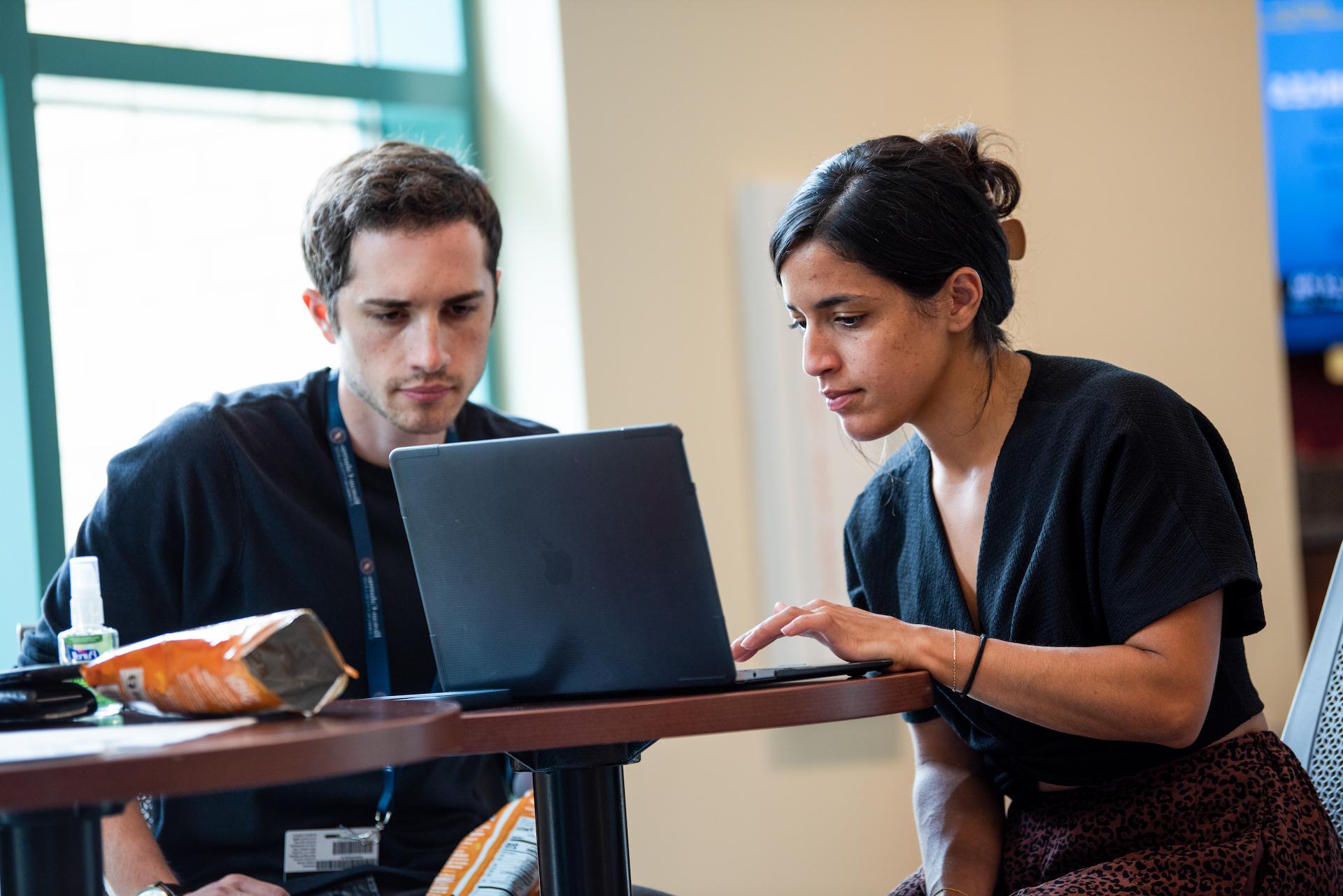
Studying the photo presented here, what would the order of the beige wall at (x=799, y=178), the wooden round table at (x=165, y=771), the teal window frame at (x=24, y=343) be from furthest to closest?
the beige wall at (x=799, y=178) < the teal window frame at (x=24, y=343) < the wooden round table at (x=165, y=771)

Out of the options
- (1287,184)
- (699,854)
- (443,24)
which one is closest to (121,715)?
(699,854)

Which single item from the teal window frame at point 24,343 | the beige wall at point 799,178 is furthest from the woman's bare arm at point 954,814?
the teal window frame at point 24,343

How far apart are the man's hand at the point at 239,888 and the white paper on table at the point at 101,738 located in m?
0.49

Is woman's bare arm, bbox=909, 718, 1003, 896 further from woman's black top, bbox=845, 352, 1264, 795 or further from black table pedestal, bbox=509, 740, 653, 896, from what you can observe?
black table pedestal, bbox=509, 740, 653, 896

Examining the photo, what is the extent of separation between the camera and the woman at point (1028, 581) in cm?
143

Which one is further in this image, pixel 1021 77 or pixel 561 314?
pixel 1021 77

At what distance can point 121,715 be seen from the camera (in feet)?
4.02

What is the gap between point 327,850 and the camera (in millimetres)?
1887

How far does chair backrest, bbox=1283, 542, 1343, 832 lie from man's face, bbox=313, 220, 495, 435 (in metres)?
1.20

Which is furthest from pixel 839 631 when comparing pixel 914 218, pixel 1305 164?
pixel 1305 164

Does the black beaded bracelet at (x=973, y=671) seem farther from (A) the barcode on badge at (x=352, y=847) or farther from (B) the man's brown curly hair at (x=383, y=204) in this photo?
(B) the man's brown curly hair at (x=383, y=204)

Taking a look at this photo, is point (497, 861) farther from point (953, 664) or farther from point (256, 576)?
point (953, 664)

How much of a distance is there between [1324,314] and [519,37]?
3378mm

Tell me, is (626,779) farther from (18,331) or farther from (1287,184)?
(1287,184)
